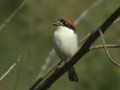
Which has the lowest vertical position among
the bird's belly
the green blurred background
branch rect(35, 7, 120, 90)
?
the green blurred background

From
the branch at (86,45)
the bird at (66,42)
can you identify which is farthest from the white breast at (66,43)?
the branch at (86,45)

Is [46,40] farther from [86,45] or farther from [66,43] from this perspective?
[86,45]

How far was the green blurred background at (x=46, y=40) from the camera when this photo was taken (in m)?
6.45

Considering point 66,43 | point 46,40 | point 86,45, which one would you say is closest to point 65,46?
point 66,43

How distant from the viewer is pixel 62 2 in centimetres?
848

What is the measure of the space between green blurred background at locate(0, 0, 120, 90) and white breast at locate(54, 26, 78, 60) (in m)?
2.76

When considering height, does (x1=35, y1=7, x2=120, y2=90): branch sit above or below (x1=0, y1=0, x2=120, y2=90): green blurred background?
above

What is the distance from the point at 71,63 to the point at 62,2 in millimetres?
6725

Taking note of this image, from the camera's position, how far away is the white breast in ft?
10.3

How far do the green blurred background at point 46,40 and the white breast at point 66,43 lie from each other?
2.76 meters

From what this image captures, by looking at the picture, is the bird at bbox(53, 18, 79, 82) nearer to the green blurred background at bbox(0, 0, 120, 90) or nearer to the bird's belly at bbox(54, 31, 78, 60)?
the bird's belly at bbox(54, 31, 78, 60)

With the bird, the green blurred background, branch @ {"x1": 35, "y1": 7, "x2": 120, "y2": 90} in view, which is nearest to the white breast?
the bird

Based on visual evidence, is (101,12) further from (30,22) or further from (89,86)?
(89,86)

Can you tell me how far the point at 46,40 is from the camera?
26.0 feet
